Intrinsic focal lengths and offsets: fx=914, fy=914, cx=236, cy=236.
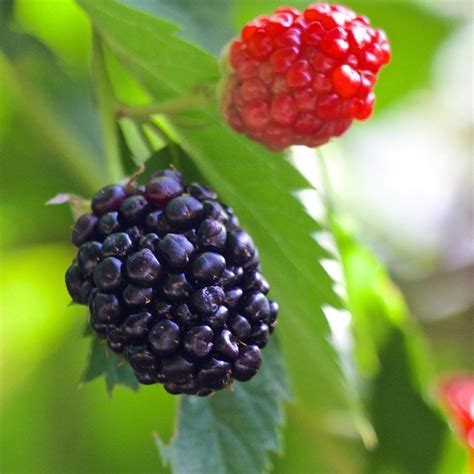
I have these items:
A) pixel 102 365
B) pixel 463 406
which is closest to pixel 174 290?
pixel 102 365

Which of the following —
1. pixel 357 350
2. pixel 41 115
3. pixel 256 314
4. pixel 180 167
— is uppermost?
pixel 41 115

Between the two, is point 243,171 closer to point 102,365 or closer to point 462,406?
point 102,365

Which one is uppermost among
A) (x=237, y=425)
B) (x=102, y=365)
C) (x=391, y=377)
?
(x=102, y=365)

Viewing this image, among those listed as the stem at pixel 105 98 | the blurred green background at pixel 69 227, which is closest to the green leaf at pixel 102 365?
the stem at pixel 105 98

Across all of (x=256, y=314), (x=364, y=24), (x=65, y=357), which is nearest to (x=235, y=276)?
(x=256, y=314)

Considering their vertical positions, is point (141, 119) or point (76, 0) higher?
point (76, 0)

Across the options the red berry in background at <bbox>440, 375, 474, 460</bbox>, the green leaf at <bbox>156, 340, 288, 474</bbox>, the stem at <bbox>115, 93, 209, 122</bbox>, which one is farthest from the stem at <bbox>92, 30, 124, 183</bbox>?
the red berry in background at <bbox>440, 375, 474, 460</bbox>

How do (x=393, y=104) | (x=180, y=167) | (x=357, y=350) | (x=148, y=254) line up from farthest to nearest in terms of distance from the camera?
(x=393, y=104)
(x=357, y=350)
(x=180, y=167)
(x=148, y=254)

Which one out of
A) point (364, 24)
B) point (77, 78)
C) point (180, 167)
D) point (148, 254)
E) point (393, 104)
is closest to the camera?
point (148, 254)

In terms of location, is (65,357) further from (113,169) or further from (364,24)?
(364,24)
